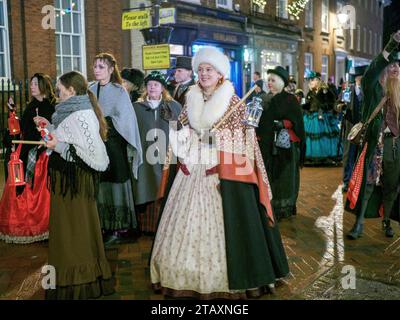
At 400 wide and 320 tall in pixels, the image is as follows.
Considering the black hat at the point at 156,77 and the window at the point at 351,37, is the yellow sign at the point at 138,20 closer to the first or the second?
the black hat at the point at 156,77

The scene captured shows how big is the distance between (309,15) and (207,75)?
24.0 m

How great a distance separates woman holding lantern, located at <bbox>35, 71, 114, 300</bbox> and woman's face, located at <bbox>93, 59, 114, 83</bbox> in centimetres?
147

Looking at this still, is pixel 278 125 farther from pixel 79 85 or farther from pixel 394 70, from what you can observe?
pixel 79 85

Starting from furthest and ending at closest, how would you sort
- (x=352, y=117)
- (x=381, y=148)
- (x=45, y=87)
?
(x=352, y=117), (x=45, y=87), (x=381, y=148)

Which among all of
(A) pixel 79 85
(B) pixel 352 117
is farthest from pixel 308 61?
(A) pixel 79 85

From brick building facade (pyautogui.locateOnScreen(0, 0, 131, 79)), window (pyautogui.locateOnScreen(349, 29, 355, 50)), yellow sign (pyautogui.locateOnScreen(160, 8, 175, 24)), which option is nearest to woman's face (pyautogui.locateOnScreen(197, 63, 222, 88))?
yellow sign (pyautogui.locateOnScreen(160, 8, 175, 24))

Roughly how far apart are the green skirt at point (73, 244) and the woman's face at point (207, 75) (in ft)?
3.90

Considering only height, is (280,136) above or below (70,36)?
below

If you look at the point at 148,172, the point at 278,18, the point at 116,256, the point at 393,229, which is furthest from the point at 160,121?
the point at 278,18

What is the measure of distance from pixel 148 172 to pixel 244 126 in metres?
2.35

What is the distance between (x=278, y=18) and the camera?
75.9 feet

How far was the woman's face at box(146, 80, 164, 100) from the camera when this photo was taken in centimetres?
598

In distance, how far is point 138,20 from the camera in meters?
9.73

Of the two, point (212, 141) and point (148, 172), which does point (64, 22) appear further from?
point (212, 141)
